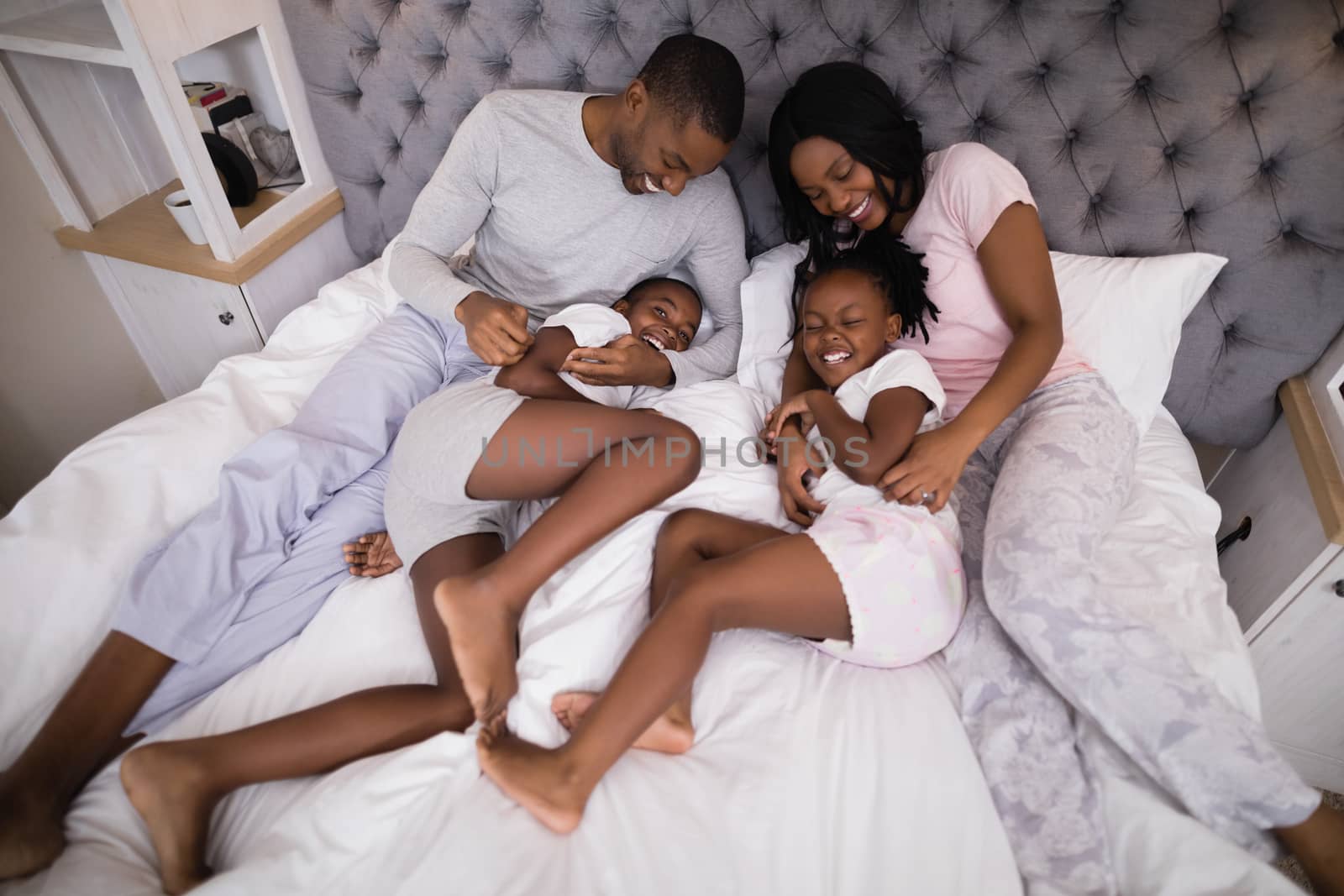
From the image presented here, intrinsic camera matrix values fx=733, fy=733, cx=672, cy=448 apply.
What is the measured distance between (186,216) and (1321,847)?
222 centimetres

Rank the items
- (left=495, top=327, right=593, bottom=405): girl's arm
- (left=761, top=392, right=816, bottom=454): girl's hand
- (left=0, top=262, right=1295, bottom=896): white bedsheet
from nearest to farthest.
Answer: (left=0, top=262, right=1295, bottom=896): white bedsheet
(left=495, top=327, right=593, bottom=405): girl's arm
(left=761, top=392, right=816, bottom=454): girl's hand

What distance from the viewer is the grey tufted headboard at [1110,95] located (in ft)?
4.16

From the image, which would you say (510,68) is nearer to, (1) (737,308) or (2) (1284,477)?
(1) (737,308)

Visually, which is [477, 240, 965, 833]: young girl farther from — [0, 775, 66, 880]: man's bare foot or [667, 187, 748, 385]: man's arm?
[0, 775, 66, 880]: man's bare foot

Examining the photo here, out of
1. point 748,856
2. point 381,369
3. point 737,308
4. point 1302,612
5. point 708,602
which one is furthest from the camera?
point 737,308

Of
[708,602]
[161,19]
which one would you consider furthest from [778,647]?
[161,19]

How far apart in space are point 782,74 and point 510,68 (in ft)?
1.97

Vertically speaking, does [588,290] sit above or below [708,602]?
above

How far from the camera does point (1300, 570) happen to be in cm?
127

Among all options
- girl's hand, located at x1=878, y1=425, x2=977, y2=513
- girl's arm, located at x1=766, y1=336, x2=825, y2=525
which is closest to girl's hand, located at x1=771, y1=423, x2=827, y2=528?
girl's arm, located at x1=766, y1=336, x2=825, y2=525

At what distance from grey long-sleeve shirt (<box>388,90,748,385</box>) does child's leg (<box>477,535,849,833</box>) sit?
1.77 ft

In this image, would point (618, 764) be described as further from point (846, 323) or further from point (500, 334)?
point (846, 323)

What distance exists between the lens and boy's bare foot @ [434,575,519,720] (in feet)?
3.13

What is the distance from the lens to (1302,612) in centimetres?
130
